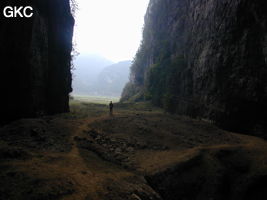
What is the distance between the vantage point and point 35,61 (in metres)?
19.8

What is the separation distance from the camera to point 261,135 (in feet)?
62.5

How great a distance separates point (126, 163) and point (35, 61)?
13.0 meters

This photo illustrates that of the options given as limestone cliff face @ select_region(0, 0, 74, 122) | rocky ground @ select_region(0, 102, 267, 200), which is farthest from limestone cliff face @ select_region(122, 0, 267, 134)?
limestone cliff face @ select_region(0, 0, 74, 122)

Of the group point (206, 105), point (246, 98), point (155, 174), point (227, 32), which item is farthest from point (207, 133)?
point (227, 32)

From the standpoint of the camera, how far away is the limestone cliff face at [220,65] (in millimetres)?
19906

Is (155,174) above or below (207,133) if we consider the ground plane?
below

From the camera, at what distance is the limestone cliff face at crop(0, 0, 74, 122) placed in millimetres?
16688

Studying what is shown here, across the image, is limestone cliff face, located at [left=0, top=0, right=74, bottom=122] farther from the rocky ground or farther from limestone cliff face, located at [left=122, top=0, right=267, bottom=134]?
limestone cliff face, located at [left=122, top=0, right=267, bottom=134]

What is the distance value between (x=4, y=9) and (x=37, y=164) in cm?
1246

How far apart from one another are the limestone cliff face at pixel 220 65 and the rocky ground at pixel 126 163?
378cm

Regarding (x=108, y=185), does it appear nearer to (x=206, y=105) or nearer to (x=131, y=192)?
(x=131, y=192)

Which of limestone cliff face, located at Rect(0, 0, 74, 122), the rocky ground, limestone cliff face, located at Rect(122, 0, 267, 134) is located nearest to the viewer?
the rocky ground

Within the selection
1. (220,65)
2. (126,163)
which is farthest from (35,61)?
(220,65)

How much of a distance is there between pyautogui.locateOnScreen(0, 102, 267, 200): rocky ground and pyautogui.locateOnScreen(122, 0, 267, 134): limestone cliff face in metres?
3.78
